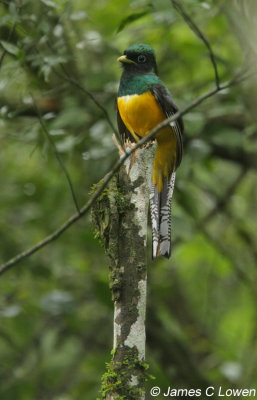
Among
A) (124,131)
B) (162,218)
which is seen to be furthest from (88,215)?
(162,218)

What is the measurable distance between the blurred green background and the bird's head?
0.26 metres

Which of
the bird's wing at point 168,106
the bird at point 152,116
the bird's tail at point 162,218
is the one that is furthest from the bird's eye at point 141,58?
the bird's tail at point 162,218

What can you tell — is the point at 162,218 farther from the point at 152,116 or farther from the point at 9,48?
the point at 9,48

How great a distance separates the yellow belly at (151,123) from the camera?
170 inches

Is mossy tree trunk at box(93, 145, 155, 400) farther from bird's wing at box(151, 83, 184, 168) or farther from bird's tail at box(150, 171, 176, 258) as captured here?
bird's wing at box(151, 83, 184, 168)

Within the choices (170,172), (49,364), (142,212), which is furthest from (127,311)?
(49,364)

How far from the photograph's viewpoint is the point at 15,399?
17.4 feet

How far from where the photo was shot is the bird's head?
15.4 feet

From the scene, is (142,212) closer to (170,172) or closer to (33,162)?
(170,172)

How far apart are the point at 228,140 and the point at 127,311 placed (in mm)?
2828

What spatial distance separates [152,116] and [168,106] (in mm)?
141

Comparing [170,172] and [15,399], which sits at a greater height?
[170,172]

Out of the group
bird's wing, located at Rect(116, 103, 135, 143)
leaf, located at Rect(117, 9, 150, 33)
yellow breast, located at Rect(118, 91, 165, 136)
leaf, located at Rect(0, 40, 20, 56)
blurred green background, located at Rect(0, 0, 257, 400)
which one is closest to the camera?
leaf, located at Rect(0, 40, 20, 56)

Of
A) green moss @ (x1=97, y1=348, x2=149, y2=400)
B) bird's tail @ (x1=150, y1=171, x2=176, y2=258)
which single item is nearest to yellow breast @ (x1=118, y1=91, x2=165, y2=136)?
bird's tail @ (x1=150, y1=171, x2=176, y2=258)
